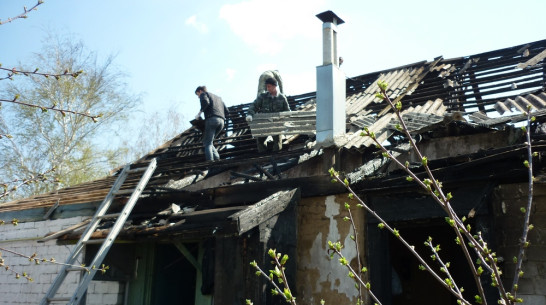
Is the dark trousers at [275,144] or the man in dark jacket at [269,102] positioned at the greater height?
the man in dark jacket at [269,102]

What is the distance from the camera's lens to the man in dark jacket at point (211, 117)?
10156mm

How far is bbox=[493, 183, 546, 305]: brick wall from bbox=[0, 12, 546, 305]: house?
0.01 m

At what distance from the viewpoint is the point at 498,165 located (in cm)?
560

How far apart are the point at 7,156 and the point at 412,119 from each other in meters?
16.9

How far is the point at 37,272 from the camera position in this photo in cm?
902

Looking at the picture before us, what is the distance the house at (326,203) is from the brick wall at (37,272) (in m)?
0.03

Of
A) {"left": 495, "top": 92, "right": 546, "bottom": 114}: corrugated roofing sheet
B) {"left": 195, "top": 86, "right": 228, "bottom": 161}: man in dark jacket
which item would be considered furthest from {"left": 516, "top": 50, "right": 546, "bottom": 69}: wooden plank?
{"left": 195, "top": 86, "right": 228, "bottom": 161}: man in dark jacket

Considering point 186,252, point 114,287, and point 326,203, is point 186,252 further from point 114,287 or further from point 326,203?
point 326,203

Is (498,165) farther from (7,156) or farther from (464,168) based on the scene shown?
(7,156)

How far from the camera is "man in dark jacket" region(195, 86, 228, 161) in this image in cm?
1016

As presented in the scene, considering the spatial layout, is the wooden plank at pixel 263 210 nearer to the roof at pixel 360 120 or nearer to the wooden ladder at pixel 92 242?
the roof at pixel 360 120

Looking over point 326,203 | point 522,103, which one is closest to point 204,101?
point 326,203

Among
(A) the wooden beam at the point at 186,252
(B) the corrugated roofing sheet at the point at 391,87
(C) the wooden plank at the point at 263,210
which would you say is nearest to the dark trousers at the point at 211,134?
(B) the corrugated roofing sheet at the point at 391,87

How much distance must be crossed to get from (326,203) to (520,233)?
214 cm
